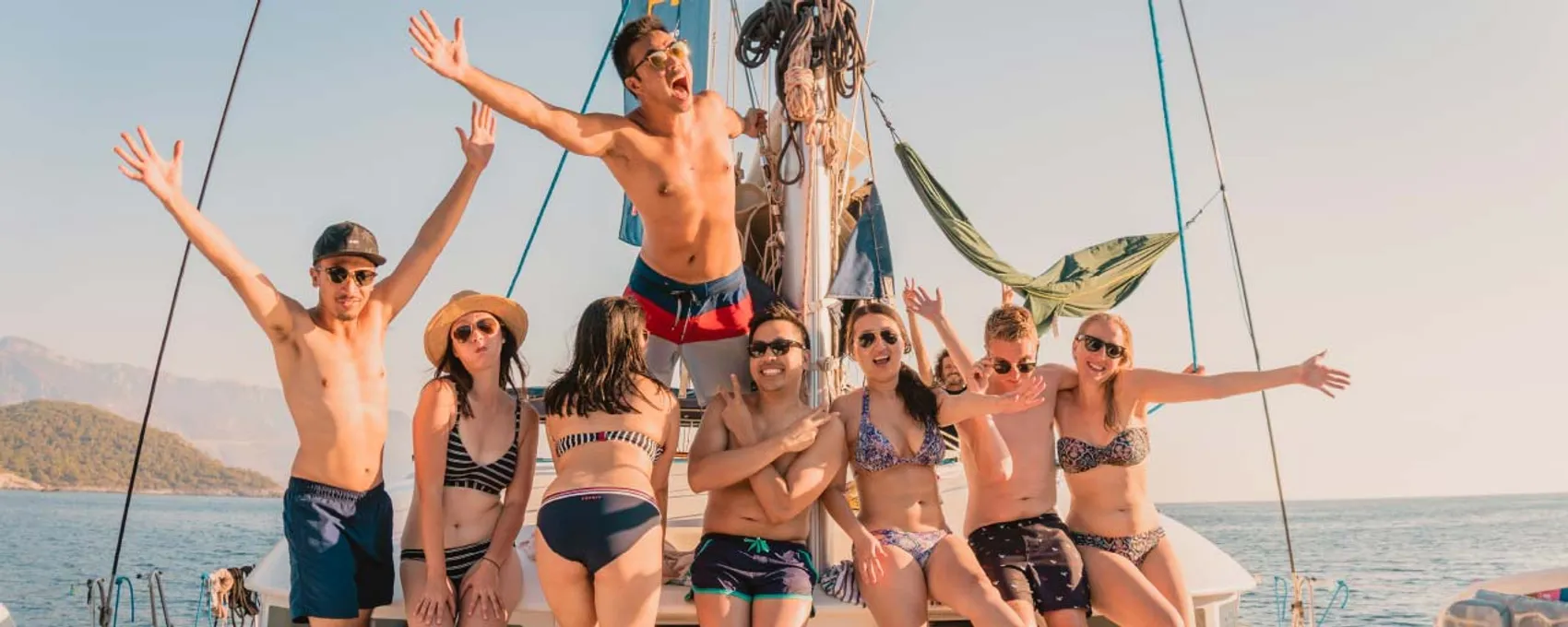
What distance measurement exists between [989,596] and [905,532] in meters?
0.36

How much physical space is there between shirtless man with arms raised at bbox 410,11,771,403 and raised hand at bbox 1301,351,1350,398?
2.00m

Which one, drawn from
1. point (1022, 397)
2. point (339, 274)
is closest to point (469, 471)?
point (339, 274)

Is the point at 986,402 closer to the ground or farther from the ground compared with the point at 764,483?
farther from the ground

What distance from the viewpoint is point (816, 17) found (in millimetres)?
4711

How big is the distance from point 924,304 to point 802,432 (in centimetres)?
72

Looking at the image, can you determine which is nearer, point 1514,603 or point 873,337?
point 1514,603

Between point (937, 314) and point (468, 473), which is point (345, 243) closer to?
point (468, 473)

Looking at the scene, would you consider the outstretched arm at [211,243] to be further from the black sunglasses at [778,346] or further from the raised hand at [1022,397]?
the raised hand at [1022,397]

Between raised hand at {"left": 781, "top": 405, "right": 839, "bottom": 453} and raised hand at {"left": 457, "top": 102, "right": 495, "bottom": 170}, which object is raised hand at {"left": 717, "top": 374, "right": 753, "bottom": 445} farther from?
raised hand at {"left": 457, "top": 102, "right": 495, "bottom": 170}

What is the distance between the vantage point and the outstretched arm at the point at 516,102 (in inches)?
131

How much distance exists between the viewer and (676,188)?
4062 mm

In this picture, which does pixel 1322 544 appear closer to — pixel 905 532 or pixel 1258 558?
pixel 1258 558

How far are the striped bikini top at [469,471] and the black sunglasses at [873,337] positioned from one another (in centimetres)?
125

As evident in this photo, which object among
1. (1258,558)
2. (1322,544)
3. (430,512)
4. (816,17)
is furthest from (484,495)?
(1322,544)
